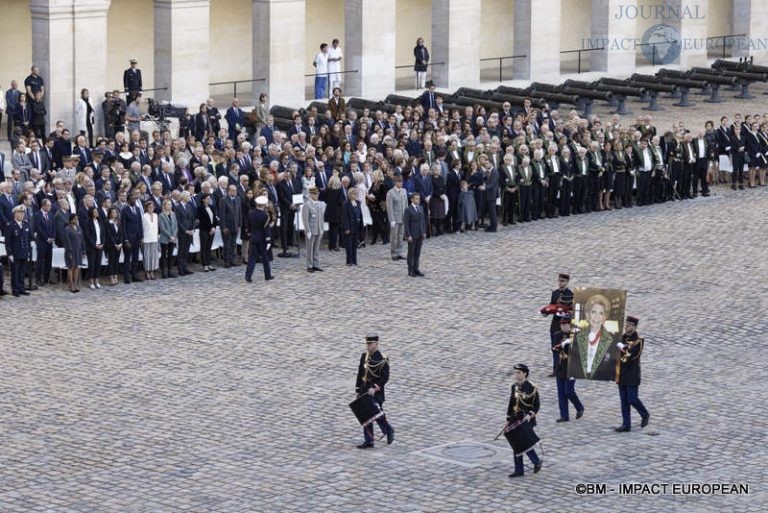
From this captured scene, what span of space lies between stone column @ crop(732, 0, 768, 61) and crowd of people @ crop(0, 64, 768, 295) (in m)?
19.7

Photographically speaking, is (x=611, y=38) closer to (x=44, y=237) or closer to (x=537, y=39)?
(x=537, y=39)

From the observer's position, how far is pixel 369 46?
49.7 meters

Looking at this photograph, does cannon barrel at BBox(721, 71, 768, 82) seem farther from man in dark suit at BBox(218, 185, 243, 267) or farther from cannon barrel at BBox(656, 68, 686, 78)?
man in dark suit at BBox(218, 185, 243, 267)

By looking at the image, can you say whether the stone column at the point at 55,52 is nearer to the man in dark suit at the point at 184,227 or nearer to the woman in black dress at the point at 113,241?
the man in dark suit at the point at 184,227

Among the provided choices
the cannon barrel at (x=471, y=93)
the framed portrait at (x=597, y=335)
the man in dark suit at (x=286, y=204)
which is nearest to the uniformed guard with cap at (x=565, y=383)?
the framed portrait at (x=597, y=335)

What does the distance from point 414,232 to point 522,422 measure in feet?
35.5

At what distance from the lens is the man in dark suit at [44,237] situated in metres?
30.3

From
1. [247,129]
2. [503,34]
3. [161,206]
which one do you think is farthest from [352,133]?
[503,34]

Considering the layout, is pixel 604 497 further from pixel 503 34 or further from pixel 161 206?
pixel 503 34

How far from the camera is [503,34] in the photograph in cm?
5953

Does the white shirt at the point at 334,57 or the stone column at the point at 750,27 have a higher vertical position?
the stone column at the point at 750,27

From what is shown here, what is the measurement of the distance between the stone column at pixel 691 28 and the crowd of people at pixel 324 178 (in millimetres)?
16853

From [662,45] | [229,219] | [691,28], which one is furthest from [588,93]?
[229,219]

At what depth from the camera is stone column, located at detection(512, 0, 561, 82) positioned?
176ft
